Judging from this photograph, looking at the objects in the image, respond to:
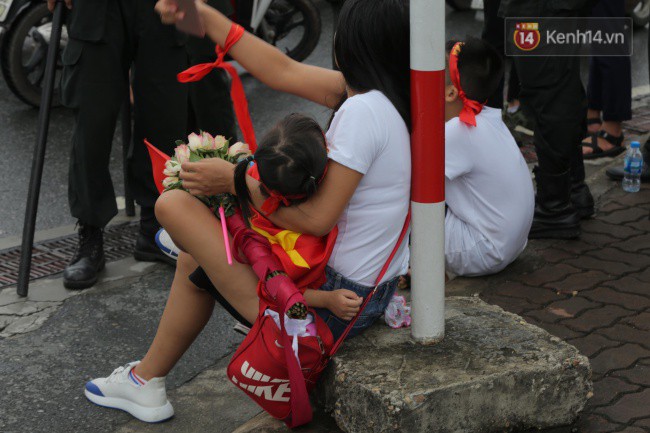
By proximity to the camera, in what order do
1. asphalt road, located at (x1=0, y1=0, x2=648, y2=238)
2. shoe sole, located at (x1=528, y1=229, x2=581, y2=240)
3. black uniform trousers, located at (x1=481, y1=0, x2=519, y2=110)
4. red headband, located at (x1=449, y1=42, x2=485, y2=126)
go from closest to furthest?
1. red headband, located at (x1=449, y1=42, x2=485, y2=126)
2. shoe sole, located at (x1=528, y1=229, x2=581, y2=240)
3. asphalt road, located at (x1=0, y1=0, x2=648, y2=238)
4. black uniform trousers, located at (x1=481, y1=0, x2=519, y2=110)

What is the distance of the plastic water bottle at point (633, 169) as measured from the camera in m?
5.01

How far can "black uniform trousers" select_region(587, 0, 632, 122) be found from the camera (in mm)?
5668

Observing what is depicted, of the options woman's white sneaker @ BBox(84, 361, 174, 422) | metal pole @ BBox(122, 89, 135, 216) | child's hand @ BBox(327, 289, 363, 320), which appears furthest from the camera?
metal pole @ BBox(122, 89, 135, 216)

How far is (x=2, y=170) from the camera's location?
5703 mm

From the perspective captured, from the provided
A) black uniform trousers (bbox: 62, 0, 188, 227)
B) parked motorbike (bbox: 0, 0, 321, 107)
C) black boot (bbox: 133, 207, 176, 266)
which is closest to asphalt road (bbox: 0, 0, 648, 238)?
parked motorbike (bbox: 0, 0, 321, 107)

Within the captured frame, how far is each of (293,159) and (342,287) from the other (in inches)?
16.7

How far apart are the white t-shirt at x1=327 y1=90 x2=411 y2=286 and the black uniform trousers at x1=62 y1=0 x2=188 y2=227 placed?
168 centimetres

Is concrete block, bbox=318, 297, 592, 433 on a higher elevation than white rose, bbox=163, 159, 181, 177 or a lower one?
lower

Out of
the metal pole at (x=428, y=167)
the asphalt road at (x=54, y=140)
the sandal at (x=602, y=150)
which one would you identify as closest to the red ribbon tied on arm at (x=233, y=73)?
the metal pole at (x=428, y=167)

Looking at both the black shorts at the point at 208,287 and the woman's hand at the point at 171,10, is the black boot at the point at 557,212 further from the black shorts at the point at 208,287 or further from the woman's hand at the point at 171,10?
the woman's hand at the point at 171,10

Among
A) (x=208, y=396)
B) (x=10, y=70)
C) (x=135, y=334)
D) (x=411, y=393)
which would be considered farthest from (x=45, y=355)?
(x=10, y=70)

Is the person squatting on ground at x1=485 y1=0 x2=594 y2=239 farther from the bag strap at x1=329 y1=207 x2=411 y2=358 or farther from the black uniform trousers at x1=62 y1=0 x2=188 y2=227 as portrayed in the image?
the bag strap at x1=329 y1=207 x2=411 y2=358

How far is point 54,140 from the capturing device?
624 cm

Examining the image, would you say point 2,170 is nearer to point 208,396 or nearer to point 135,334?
point 135,334
